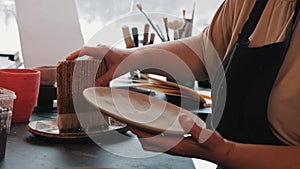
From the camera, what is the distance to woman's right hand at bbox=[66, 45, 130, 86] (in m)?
1.12

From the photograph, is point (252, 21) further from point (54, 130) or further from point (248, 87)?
point (54, 130)

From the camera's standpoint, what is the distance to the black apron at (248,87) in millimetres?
949

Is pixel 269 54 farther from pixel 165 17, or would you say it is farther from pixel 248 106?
pixel 165 17

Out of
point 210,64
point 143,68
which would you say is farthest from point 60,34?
point 210,64

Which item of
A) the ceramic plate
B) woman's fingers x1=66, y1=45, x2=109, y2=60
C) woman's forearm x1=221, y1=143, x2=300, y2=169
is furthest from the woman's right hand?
woman's forearm x1=221, y1=143, x2=300, y2=169

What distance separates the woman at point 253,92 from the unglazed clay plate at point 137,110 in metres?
0.03

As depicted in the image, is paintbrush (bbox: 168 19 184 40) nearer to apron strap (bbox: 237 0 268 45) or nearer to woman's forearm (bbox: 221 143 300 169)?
apron strap (bbox: 237 0 268 45)

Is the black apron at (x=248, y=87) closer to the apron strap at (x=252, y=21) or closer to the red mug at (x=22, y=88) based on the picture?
the apron strap at (x=252, y=21)

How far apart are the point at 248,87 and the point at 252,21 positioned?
A: 15cm

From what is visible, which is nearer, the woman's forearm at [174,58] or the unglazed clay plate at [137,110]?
Answer: the unglazed clay plate at [137,110]

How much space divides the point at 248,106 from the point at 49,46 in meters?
1.14

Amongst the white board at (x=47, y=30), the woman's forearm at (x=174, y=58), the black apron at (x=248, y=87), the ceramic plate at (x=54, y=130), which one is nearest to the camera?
the black apron at (x=248, y=87)

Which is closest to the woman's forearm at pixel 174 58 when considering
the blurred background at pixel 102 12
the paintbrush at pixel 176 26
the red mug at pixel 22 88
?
the red mug at pixel 22 88

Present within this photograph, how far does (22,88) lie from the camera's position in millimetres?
1228
